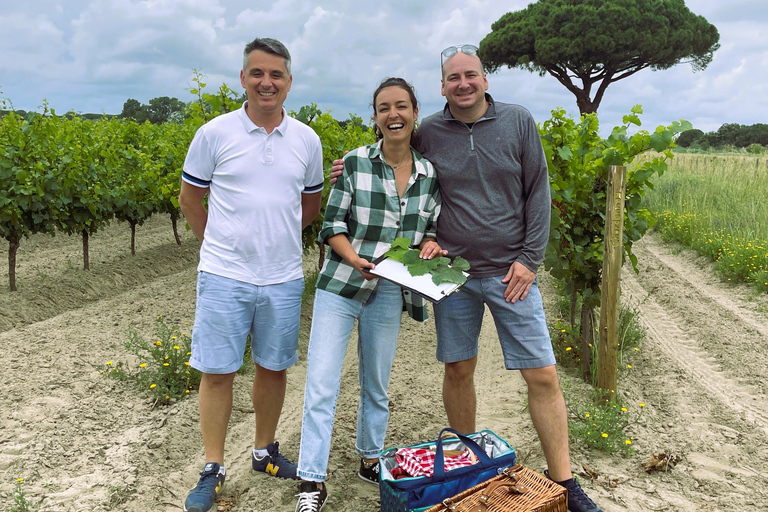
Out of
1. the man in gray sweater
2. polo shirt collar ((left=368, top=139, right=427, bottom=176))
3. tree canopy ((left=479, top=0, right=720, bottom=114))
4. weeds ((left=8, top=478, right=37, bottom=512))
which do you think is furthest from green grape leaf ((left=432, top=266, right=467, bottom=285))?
tree canopy ((left=479, top=0, right=720, bottom=114))

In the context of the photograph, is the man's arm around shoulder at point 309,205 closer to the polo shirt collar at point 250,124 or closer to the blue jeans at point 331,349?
the polo shirt collar at point 250,124

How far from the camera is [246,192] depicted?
2650 millimetres

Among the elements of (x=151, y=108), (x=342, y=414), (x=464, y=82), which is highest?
(x=151, y=108)

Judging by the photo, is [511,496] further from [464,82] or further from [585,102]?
[585,102]

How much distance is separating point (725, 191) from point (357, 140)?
30.5 ft

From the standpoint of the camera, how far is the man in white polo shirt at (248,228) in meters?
2.66

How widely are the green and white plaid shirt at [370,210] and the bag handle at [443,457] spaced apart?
2.36 ft

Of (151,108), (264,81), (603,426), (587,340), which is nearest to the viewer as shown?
(264,81)

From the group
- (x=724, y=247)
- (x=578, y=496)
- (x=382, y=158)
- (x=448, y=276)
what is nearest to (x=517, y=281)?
(x=448, y=276)

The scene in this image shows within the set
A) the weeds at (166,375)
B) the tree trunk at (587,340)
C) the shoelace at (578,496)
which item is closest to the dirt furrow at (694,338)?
the tree trunk at (587,340)

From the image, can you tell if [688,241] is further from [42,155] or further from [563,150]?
[42,155]

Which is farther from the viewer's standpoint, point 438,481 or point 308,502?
point 308,502

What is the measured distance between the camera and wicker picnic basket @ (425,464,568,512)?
2.20 m

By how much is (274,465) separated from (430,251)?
4.85 ft
